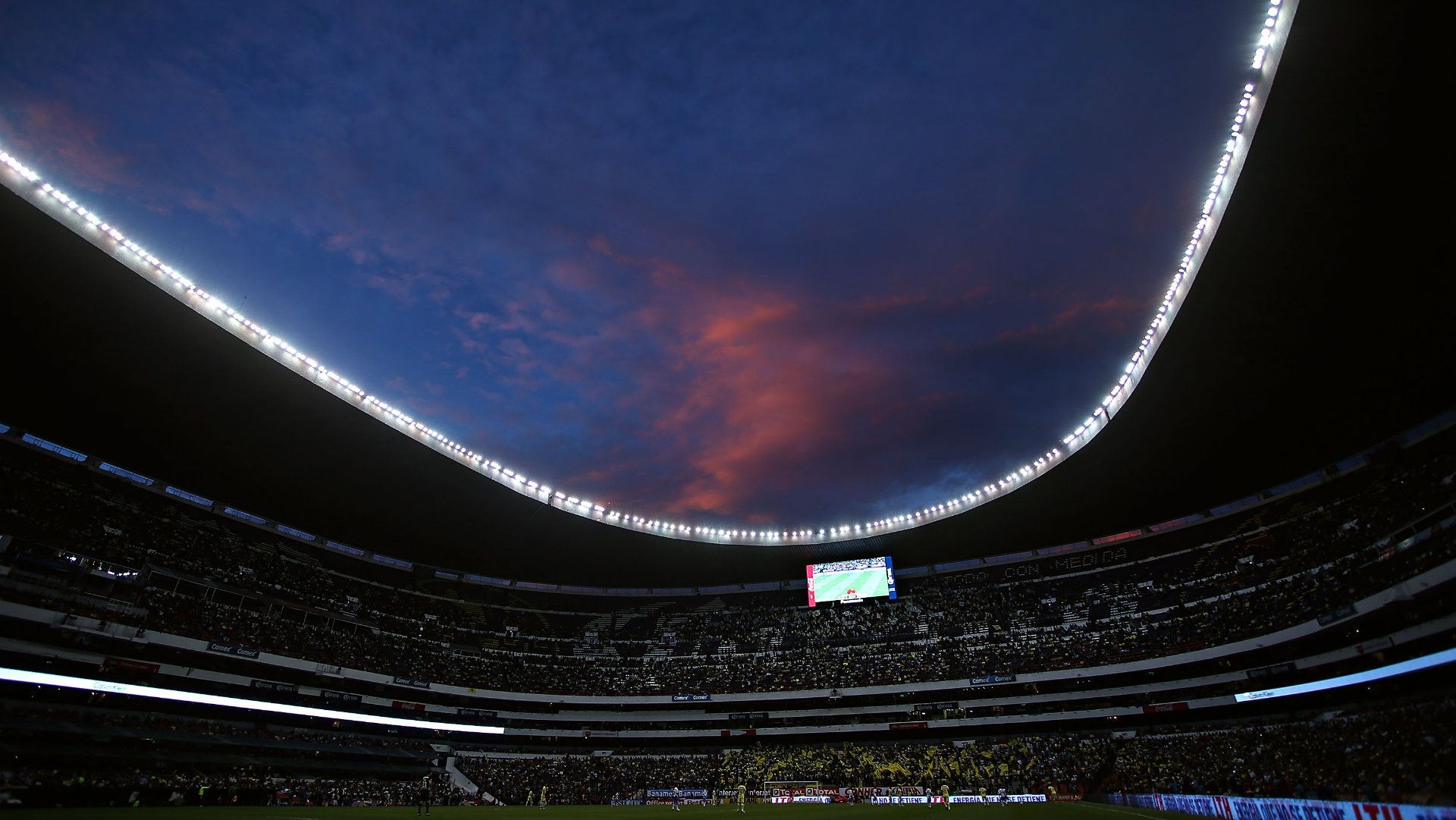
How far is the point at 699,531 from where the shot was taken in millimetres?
53500

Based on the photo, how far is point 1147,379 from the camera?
30.5 metres

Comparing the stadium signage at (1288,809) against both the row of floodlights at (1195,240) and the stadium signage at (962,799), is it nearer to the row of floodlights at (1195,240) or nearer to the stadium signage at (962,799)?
the stadium signage at (962,799)

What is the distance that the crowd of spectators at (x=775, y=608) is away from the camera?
3238 cm

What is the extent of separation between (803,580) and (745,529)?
36.2 ft

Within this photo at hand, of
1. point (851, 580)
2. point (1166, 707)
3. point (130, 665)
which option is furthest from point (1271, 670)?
point (130, 665)

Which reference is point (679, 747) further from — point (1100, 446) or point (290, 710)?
point (1100, 446)

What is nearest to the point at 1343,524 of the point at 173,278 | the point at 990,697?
the point at 990,697

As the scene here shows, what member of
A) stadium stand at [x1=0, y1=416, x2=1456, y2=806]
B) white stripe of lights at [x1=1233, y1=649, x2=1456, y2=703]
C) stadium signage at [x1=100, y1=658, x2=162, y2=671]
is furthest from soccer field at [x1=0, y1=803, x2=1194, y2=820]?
white stripe of lights at [x1=1233, y1=649, x2=1456, y2=703]

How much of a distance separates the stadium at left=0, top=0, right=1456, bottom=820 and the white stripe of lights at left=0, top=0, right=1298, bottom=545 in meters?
0.27

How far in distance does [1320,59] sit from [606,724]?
177 ft

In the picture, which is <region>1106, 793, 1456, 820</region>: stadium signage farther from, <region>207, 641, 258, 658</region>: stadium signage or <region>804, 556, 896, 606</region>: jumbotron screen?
<region>207, 641, 258, 658</region>: stadium signage

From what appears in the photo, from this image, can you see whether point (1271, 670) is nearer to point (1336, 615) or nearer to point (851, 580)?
point (1336, 615)

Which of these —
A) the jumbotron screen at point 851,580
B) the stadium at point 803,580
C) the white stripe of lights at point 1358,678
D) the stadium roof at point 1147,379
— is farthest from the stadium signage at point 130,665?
the white stripe of lights at point 1358,678

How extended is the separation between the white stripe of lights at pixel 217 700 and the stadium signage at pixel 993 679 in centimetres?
3374
